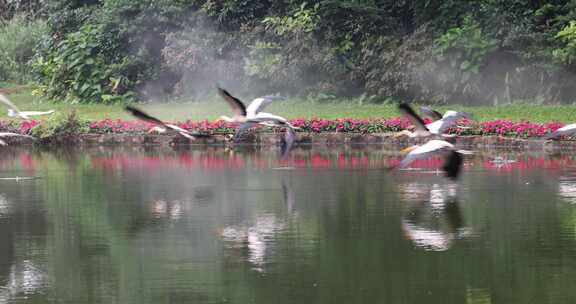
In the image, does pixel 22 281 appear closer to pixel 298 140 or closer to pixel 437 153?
pixel 437 153

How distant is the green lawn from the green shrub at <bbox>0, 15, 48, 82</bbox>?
4.01 meters

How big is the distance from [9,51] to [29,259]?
32.4 meters

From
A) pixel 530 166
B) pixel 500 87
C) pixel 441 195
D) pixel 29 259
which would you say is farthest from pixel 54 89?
pixel 29 259

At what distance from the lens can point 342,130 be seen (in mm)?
29578

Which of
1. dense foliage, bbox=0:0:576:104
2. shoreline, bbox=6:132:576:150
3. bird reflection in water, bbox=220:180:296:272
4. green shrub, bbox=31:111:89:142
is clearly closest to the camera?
bird reflection in water, bbox=220:180:296:272

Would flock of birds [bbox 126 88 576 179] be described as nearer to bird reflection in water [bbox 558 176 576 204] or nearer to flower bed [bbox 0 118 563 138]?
bird reflection in water [bbox 558 176 576 204]

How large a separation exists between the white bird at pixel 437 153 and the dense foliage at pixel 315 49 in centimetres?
1023

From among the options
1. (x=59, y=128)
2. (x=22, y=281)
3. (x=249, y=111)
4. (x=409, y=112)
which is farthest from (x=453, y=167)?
(x=59, y=128)

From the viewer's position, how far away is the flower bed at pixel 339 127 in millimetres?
27469


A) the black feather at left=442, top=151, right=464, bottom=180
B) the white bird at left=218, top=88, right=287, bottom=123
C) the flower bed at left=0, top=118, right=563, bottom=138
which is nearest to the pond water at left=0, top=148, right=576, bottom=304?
the black feather at left=442, top=151, right=464, bottom=180

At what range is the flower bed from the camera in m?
27.5

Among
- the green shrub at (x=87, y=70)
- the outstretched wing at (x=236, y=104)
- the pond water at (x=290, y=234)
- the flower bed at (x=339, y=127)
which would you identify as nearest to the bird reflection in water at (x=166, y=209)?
the pond water at (x=290, y=234)

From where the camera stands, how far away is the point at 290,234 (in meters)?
14.5

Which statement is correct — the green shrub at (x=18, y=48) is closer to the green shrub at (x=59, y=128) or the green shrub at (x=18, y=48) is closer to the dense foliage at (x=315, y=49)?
the dense foliage at (x=315, y=49)
